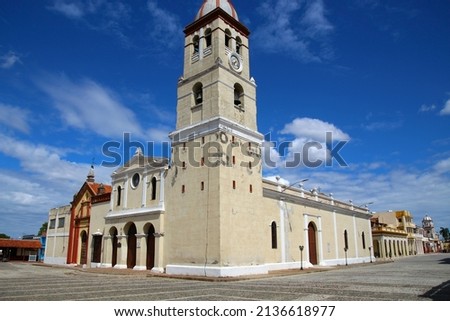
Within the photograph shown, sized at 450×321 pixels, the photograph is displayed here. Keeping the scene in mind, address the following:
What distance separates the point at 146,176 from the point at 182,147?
464 cm

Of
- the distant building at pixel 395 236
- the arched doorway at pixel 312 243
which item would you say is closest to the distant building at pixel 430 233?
the distant building at pixel 395 236

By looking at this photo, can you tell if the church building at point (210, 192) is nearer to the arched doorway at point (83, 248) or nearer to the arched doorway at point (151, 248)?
the arched doorway at point (151, 248)

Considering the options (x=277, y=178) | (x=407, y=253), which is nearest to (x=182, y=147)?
(x=277, y=178)

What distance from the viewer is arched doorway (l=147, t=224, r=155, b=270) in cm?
2488

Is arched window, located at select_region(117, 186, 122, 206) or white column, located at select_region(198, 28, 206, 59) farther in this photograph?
arched window, located at select_region(117, 186, 122, 206)

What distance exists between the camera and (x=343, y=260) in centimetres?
3531

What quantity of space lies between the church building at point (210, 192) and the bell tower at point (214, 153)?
0.06 metres

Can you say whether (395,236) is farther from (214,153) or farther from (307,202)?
(214,153)

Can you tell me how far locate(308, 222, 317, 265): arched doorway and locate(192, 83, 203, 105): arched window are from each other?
1506 centimetres

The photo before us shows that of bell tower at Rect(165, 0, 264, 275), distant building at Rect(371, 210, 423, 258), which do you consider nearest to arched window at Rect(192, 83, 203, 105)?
bell tower at Rect(165, 0, 264, 275)

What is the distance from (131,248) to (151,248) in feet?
9.16

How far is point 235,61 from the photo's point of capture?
80.5 ft

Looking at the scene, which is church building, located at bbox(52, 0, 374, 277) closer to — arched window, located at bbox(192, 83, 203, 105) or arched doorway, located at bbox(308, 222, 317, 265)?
arched window, located at bbox(192, 83, 203, 105)
